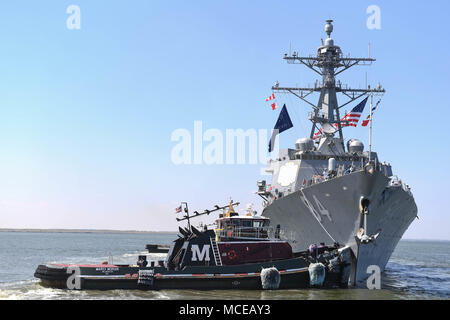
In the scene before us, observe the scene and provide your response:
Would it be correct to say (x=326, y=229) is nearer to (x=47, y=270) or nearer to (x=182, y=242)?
(x=182, y=242)

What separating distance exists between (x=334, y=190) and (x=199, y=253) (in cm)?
788

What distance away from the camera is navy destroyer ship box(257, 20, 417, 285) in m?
25.8

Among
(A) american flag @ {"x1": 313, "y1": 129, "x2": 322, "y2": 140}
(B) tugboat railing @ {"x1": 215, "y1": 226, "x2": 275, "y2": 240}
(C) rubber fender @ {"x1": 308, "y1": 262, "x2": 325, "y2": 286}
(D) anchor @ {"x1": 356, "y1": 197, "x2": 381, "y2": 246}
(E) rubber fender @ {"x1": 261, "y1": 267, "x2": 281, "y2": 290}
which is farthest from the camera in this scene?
(A) american flag @ {"x1": 313, "y1": 129, "x2": 322, "y2": 140}

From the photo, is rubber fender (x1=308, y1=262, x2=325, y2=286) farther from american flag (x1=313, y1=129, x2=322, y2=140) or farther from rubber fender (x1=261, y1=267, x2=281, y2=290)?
american flag (x1=313, y1=129, x2=322, y2=140)

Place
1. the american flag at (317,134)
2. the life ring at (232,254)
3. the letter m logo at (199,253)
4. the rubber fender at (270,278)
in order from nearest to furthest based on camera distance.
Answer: the rubber fender at (270,278) → the letter m logo at (199,253) → the life ring at (232,254) → the american flag at (317,134)

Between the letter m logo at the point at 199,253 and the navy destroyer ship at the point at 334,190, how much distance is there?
6.43m

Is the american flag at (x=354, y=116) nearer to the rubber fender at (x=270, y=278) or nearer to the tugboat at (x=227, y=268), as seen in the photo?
the tugboat at (x=227, y=268)

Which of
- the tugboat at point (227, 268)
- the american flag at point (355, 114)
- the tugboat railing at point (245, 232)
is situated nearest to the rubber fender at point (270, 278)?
the tugboat at point (227, 268)

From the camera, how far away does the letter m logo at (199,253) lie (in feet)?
84.1

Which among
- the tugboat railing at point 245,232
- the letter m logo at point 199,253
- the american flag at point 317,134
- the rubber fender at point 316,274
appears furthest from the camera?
the american flag at point 317,134

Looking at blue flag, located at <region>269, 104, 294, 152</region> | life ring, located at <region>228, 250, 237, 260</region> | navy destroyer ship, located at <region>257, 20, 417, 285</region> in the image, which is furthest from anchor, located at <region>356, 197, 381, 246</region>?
blue flag, located at <region>269, 104, 294, 152</region>

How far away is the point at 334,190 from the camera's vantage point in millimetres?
26578
